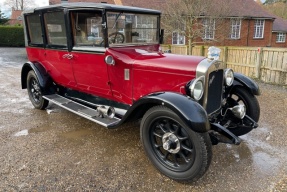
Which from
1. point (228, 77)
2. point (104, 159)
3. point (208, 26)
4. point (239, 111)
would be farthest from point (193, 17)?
point (104, 159)

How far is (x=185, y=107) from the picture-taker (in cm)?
240

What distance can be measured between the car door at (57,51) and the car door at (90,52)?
0.23m

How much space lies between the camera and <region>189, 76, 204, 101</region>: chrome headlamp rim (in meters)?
2.64

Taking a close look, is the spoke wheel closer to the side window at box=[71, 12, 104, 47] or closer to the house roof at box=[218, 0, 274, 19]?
the side window at box=[71, 12, 104, 47]

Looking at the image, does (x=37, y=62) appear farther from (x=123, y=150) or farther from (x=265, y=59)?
(x=265, y=59)

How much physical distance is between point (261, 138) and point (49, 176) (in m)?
3.12

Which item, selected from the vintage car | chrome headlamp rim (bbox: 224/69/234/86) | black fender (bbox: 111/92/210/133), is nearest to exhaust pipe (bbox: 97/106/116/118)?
the vintage car

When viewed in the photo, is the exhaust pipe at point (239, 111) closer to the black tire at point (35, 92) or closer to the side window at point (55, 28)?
the side window at point (55, 28)

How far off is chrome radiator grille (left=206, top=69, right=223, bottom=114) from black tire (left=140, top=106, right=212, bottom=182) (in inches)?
24.4

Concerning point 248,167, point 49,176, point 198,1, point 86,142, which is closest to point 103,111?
point 86,142

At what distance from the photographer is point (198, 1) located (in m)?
11.7

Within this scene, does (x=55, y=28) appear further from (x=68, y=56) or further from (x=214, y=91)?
(x=214, y=91)

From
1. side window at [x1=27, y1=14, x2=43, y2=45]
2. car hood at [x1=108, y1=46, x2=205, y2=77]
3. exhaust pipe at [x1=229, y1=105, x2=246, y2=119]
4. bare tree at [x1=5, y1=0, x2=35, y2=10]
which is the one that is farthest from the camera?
bare tree at [x1=5, y1=0, x2=35, y2=10]

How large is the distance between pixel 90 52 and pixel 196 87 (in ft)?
5.65
